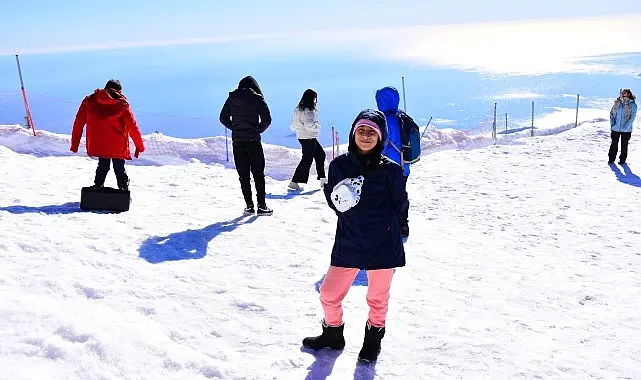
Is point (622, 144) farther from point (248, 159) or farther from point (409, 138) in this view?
point (248, 159)

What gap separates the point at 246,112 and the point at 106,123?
6.61ft

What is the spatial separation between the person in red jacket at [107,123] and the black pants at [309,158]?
147 inches

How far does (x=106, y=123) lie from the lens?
6957 mm

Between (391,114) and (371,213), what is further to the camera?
(391,114)

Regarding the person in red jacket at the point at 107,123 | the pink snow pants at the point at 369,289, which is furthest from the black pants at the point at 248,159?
the pink snow pants at the point at 369,289

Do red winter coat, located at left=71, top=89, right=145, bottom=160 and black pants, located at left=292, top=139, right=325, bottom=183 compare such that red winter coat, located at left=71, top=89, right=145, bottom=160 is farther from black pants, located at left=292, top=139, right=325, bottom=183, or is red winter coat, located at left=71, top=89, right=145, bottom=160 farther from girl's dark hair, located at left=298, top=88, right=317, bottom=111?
black pants, located at left=292, top=139, right=325, bottom=183

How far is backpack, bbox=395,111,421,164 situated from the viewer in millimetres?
6262

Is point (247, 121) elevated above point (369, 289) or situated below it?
above

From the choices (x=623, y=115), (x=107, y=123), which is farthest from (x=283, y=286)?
(x=623, y=115)

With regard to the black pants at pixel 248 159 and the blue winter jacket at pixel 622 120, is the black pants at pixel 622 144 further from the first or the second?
the black pants at pixel 248 159

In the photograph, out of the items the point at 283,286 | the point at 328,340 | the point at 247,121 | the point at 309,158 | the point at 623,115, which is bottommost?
the point at 283,286

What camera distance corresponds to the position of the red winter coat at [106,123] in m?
6.87

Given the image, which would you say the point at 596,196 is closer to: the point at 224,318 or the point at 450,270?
the point at 450,270

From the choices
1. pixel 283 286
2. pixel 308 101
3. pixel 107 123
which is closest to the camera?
pixel 283 286
